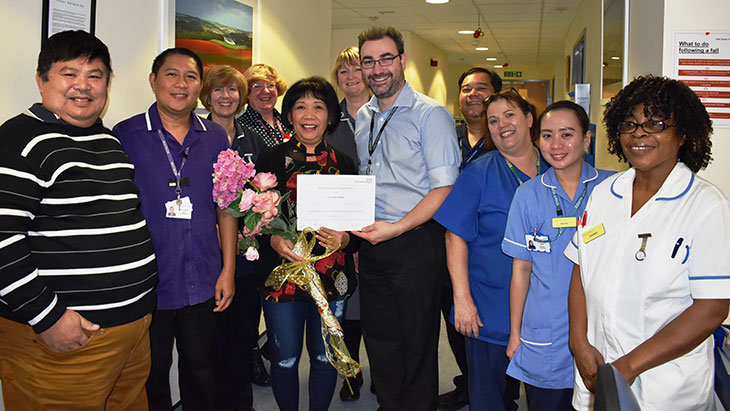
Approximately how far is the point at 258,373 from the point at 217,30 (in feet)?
7.69

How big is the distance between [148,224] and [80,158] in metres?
0.47

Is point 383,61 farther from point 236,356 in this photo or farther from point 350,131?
point 236,356

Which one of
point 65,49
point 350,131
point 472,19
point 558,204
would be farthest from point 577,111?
point 472,19

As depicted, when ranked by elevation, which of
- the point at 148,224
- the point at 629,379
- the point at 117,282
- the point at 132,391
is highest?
the point at 148,224

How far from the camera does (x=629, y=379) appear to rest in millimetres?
1470

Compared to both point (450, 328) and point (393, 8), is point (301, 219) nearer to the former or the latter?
point (450, 328)

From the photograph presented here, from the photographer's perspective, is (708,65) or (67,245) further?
(708,65)

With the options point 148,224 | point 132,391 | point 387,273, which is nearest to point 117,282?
point 148,224

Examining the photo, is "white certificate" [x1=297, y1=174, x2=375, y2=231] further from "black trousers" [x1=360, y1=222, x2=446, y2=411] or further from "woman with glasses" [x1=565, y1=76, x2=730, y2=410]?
"woman with glasses" [x1=565, y1=76, x2=730, y2=410]

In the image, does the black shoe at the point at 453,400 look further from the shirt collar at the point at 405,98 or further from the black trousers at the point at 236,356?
the shirt collar at the point at 405,98

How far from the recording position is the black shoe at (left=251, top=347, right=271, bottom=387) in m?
3.41

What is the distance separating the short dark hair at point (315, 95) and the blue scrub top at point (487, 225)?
2.30ft

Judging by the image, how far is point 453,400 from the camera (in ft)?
10.4

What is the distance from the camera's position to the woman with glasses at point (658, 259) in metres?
1.40
